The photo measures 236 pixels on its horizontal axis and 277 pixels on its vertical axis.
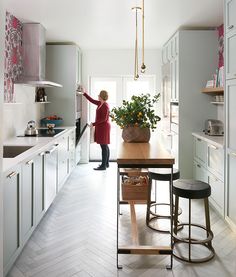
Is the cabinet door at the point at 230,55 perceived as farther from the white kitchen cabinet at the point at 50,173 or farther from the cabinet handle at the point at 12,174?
the cabinet handle at the point at 12,174

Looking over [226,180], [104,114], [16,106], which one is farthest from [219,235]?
[104,114]

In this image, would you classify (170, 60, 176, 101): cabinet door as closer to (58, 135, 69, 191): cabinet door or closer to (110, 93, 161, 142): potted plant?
(58, 135, 69, 191): cabinet door

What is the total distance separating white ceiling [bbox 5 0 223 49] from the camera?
393cm

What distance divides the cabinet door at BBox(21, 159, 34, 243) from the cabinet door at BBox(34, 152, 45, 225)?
135mm

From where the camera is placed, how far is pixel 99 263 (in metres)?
2.72

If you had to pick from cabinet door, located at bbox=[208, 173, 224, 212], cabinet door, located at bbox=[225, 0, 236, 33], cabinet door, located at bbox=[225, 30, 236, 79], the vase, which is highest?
cabinet door, located at bbox=[225, 0, 236, 33]

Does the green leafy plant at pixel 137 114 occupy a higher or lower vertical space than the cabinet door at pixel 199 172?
higher

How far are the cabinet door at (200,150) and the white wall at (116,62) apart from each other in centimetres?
237

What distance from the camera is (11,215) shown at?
2.43 meters

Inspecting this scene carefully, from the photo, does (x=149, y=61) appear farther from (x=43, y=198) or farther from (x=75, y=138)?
(x=43, y=198)

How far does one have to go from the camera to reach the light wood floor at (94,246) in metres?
2.60

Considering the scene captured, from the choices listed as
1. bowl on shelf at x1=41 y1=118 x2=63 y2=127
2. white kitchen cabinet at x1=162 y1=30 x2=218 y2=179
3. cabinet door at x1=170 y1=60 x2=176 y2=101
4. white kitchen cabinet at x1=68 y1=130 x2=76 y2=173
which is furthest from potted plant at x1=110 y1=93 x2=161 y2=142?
bowl on shelf at x1=41 y1=118 x2=63 y2=127

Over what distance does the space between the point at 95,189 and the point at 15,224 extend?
2591mm

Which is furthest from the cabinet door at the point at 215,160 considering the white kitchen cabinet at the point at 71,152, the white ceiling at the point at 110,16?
the white kitchen cabinet at the point at 71,152
